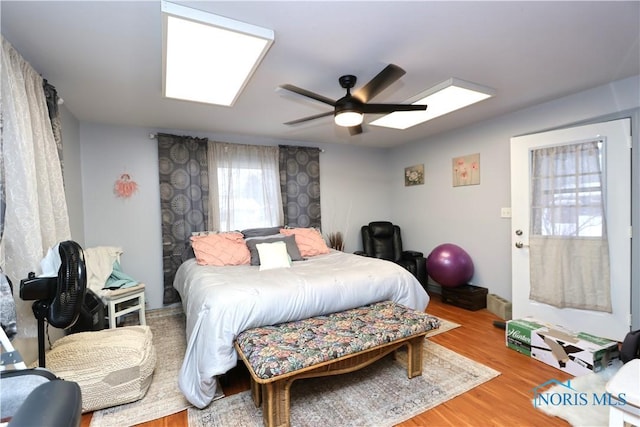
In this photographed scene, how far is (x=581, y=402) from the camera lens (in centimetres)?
181

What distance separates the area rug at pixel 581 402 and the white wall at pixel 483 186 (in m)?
1.41

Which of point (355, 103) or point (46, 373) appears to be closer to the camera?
point (46, 373)

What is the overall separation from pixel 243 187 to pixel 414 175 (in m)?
2.70

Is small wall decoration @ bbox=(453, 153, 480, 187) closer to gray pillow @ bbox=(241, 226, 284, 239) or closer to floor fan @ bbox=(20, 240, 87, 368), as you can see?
gray pillow @ bbox=(241, 226, 284, 239)

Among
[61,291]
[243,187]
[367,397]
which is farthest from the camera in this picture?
[243,187]

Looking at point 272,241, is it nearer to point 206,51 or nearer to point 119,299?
point 119,299

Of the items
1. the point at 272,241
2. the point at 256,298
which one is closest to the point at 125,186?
the point at 272,241

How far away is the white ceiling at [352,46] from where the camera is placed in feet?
5.00

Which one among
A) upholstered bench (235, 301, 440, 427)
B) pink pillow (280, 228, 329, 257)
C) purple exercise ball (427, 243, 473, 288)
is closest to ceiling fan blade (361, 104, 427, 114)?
upholstered bench (235, 301, 440, 427)

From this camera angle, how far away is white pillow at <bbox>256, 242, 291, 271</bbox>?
2889 mm

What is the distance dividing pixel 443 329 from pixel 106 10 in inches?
141

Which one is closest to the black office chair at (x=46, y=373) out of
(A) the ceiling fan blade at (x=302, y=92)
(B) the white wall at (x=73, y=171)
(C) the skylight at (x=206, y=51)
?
(C) the skylight at (x=206, y=51)

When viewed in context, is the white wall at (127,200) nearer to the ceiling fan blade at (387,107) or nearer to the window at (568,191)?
the ceiling fan blade at (387,107)
